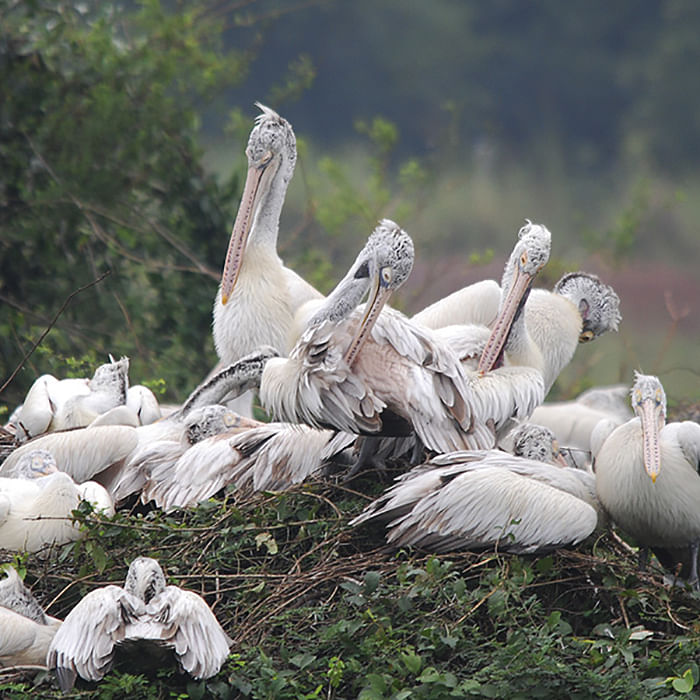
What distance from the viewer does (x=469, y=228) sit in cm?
1212

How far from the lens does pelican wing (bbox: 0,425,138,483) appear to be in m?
4.86

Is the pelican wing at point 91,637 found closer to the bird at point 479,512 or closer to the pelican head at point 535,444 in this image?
the bird at point 479,512

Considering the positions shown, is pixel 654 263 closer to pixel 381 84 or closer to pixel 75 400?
pixel 75 400

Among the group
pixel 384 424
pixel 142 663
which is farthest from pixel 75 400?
pixel 142 663

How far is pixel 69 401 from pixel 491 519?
1.89 m

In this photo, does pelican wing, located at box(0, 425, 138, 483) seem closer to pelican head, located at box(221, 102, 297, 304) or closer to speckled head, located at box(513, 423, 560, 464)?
pelican head, located at box(221, 102, 297, 304)

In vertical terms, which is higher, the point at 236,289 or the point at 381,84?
the point at 381,84

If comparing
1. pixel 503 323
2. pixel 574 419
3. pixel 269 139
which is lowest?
pixel 574 419

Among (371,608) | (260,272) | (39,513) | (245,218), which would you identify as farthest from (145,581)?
(245,218)

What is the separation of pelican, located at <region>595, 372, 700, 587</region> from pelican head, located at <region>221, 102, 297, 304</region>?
1.81 meters

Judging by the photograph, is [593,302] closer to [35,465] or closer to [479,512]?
[479,512]

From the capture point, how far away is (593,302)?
5691 millimetres

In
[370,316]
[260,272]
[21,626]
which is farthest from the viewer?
[260,272]

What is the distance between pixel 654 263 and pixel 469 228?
1.65 meters
